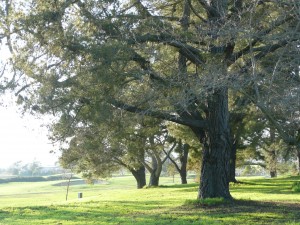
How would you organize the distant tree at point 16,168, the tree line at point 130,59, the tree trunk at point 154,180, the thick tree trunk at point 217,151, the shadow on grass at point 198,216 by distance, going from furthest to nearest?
1. the distant tree at point 16,168
2. the tree trunk at point 154,180
3. the thick tree trunk at point 217,151
4. the shadow on grass at point 198,216
5. the tree line at point 130,59

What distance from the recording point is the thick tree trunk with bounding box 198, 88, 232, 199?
1628 cm

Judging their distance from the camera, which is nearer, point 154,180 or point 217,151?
point 217,151

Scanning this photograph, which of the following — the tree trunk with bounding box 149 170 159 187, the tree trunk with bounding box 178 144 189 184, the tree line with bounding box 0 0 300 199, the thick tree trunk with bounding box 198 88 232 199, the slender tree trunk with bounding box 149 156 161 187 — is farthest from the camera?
the slender tree trunk with bounding box 149 156 161 187

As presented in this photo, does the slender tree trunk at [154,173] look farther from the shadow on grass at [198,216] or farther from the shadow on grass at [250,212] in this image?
the shadow on grass at [198,216]

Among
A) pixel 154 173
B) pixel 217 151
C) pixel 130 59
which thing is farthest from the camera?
pixel 154 173

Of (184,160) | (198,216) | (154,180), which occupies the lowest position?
(198,216)

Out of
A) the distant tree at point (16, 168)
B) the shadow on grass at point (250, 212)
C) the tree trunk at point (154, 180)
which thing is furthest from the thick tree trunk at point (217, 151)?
the distant tree at point (16, 168)

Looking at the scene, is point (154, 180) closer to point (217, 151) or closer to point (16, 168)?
point (217, 151)

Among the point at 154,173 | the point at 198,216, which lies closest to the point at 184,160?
the point at 154,173

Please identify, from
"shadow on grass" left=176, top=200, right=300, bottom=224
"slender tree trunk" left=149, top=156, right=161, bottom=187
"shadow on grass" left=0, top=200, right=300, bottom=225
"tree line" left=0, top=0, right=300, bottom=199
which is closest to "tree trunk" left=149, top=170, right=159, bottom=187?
"slender tree trunk" left=149, top=156, right=161, bottom=187

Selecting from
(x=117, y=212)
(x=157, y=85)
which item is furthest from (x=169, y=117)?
(x=117, y=212)

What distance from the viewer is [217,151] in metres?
16.3

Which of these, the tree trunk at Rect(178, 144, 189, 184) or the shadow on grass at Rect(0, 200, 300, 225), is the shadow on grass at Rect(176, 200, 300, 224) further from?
the tree trunk at Rect(178, 144, 189, 184)

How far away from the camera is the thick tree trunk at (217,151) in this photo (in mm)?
16281
